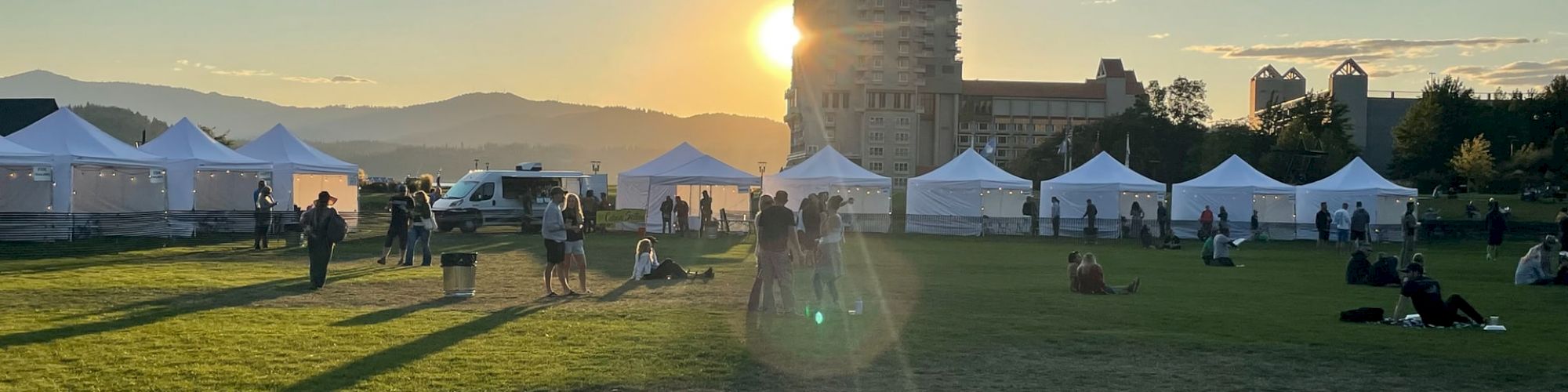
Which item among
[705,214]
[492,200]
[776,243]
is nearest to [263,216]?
[492,200]

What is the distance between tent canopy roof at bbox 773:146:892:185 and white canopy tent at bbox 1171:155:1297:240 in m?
10.2

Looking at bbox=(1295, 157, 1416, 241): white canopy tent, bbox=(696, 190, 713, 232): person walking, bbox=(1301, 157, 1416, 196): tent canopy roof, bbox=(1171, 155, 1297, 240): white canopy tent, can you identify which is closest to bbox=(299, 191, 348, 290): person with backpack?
bbox=(696, 190, 713, 232): person walking

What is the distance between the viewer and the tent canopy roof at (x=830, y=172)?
42.5 meters

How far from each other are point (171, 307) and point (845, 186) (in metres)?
30.1

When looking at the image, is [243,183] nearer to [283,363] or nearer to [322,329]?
[322,329]

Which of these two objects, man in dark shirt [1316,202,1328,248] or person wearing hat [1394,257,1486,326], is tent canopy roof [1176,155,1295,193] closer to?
man in dark shirt [1316,202,1328,248]

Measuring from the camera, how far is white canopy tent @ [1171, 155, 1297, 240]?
137 feet

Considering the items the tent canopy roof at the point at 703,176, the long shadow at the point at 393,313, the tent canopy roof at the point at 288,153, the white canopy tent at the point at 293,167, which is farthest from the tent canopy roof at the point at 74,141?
the long shadow at the point at 393,313

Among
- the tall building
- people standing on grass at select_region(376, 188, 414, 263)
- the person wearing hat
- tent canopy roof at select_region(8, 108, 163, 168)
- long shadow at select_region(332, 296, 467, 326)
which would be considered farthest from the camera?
the tall building

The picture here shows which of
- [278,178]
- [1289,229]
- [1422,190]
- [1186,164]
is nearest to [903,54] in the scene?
[1186,164]

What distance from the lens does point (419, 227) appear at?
22172mm

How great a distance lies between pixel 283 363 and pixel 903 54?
383ft

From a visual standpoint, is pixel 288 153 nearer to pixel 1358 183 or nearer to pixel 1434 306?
pixel 1434 306

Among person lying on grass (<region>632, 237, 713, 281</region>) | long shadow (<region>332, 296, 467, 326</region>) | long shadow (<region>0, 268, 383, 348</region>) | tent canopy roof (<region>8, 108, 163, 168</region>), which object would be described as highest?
tent canopy roof (<region>8, 108, 163, 168</region>)
